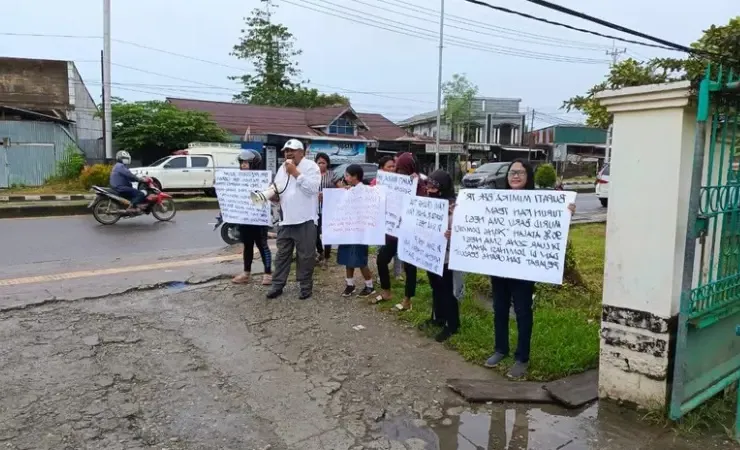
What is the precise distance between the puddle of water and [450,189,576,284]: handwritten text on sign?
890mm

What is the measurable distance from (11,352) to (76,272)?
3.10m

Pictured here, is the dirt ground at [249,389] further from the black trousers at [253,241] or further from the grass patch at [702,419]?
the black trousers at [253,241]

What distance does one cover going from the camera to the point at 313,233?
599 cm

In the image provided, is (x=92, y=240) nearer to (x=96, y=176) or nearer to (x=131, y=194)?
(x=131, y=194)

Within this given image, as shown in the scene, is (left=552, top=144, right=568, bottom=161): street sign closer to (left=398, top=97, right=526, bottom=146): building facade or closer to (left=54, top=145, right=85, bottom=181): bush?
(left=398, top=97, right=526, bottom=146): building facade

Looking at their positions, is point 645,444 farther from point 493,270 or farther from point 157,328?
point 157,328

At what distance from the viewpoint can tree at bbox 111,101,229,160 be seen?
82.2 ft

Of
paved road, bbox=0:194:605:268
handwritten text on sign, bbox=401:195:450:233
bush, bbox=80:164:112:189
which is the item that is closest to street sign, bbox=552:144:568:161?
bush, bbox=80:164:112:189

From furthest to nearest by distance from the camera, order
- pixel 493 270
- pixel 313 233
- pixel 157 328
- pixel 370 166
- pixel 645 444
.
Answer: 1. pixel 370 166
2. pixel 313 233
3. pixel 157 328
4. pixel 493 270
5. pixel 645 444

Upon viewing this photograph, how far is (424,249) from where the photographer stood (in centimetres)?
494

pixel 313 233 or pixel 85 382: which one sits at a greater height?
pixel 313 233

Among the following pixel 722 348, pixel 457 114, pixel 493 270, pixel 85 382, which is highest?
pixel 457 114

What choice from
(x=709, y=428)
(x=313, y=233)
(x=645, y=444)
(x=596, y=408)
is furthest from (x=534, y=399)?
(x=313, y=233)

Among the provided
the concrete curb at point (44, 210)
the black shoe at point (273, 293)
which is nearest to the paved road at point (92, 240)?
the concrete curb at point (44, 210)
